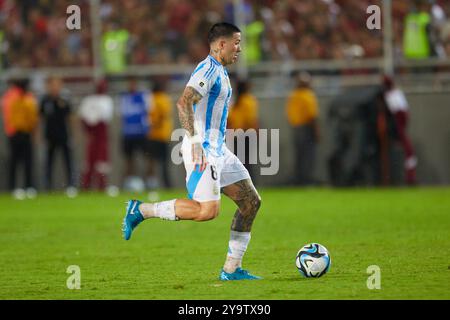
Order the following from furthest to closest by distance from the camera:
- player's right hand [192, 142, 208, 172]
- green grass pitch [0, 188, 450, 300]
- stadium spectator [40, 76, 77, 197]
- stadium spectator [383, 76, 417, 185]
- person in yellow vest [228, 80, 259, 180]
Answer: stadium spectator [40, 76, 77, 197], person in yellow vest [228, 80, 259, 180], stadium spectator [383, 76, 417, 185], player's right hand [192, 142, 208, 172], green grass pitch [0, 188, 450, 300]

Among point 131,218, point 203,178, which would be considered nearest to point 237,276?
point 203,178

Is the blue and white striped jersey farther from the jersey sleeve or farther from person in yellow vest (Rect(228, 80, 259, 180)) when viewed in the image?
person in yellow vest (Rect(228, 80, 259, 180))

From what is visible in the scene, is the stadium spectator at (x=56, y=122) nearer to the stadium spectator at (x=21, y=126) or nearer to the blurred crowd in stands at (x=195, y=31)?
the stadium spectator at (x=21, y=126)

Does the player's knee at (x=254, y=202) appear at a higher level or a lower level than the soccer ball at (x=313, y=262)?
higher

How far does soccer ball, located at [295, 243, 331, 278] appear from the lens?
9562 millimetres

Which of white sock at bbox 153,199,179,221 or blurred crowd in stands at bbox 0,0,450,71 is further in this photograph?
blurred crowd in stands at bbox 0,0,450,71

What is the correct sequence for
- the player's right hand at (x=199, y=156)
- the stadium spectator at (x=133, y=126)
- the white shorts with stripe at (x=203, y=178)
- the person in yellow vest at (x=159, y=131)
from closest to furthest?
the player's right hand at (x=199, y=156) < the white shorts with stripe at (x=203, y=178) < the person in yellow vest at (x=159, y=131) < the stadium spectator at (x=133, y=126)

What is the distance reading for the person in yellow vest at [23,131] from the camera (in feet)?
74.0

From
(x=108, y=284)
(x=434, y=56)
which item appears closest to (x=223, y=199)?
(x=434, y=56)

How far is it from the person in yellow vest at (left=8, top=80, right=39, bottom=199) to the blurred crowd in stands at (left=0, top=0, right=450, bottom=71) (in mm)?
1334

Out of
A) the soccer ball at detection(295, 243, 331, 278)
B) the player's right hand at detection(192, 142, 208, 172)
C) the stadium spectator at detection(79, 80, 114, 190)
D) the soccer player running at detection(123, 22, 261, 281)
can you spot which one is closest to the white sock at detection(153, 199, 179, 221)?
the soccer player running at detection(123, 22, 261, 281)

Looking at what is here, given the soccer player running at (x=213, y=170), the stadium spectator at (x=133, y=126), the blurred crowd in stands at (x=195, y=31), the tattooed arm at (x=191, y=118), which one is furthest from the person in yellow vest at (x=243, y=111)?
the tattooed arm at (x=191, y=118)

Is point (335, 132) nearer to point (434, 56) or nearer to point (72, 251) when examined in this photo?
point (434, 56)

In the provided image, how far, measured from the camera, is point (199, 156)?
29.9 feet
